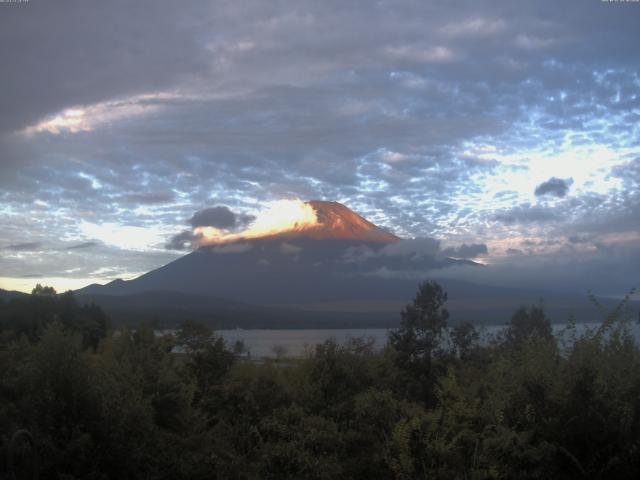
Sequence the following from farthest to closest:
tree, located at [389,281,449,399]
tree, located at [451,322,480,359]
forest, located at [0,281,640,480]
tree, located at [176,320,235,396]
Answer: tree, located at [451,322,480,359]
tree, located at [389,281,449,399]
tree, located at [176,320,235,396]
forest, located at [0,281,640,480]

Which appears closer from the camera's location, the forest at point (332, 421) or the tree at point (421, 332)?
the forest at point (332, 421)

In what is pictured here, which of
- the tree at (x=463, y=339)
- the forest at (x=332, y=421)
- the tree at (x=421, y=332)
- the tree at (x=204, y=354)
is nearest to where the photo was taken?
the forest at (x=332, y=421)

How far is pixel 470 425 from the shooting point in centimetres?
878

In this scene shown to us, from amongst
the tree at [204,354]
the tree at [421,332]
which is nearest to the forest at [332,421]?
the tree at [204,354]

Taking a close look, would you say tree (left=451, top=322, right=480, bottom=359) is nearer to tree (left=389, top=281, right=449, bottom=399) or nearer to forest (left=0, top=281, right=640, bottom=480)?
tree (left=389, top=281, right=449, bottom=399)

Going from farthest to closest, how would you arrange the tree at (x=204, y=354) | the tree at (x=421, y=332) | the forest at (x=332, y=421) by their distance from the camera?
the tree at (x=421, y=332) < the tree at (x=204, y=354) < the forest at (x=332, y=421)

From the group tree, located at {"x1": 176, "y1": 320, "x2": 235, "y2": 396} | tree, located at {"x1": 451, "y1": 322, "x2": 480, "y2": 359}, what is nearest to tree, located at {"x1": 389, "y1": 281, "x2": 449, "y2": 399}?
tree, located at {"x1": 451, "y1": 322, "x2": 480, "y2": 359}

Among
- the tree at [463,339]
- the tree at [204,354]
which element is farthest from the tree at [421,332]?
the tree at [204,354]

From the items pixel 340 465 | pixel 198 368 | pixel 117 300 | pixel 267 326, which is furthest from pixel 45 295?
pixel 267 326

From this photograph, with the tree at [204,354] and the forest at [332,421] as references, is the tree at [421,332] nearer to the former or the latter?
the tree at [204,354]

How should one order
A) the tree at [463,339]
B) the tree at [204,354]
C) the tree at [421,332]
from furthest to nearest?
the tree at [463,339] < the tree at [421,332] < the tree at [204,354]

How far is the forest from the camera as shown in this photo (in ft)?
26.1

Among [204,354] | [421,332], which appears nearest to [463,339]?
[421,332]

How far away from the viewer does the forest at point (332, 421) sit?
7.95m
